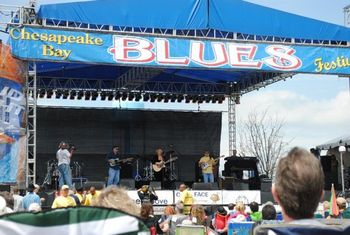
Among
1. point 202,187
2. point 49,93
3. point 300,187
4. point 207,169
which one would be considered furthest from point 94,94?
point 300,187

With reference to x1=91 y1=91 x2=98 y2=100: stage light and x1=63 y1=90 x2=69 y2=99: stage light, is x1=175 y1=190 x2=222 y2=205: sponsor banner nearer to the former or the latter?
x1=91 y1=91 x2=98 y2=100: stage light

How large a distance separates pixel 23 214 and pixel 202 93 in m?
23.2

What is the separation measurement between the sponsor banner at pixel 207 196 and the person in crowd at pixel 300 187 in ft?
47.4

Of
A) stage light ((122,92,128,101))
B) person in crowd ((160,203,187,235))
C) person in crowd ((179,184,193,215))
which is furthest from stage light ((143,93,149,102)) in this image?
person in crowd ((160,203,187,235))

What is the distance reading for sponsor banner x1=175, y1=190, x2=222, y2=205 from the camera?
1644cm

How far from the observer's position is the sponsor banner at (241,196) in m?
16.8

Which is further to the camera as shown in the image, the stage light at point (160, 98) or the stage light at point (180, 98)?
the stage light at point (180, 98)

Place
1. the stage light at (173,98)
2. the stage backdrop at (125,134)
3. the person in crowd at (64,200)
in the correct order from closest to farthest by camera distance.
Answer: the person in crowd at (64,200) → the stage backdrop at (125,134) → the stage light at (173,98)

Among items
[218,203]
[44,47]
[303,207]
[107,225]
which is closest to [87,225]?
[107,225]

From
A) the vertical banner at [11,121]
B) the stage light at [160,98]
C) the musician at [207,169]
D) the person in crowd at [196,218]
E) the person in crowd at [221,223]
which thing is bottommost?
the person in crowd at [221,223]

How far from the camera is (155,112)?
25500mm

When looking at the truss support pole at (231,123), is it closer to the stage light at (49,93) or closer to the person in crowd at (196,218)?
the stage light at (49,93)

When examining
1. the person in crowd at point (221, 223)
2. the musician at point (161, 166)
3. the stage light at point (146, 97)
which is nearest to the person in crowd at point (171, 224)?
the person in crowd at point (221, 223)

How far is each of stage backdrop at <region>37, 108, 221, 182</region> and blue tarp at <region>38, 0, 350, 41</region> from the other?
307 inches
